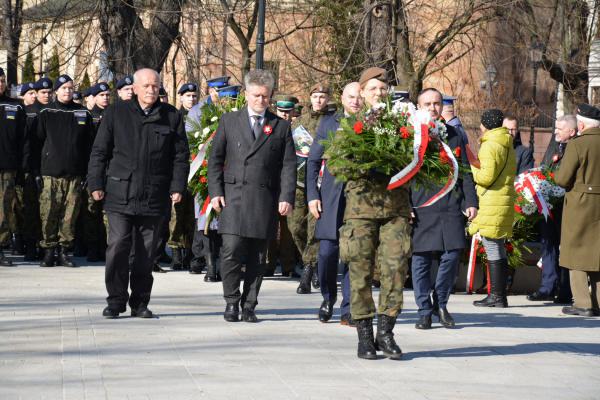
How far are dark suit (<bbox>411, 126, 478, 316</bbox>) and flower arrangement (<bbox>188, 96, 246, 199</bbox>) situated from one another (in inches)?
142

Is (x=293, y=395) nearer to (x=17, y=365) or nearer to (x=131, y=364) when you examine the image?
(x=131, y=364)

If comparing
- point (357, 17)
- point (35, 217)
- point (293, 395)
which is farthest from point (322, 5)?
point (293, 395)

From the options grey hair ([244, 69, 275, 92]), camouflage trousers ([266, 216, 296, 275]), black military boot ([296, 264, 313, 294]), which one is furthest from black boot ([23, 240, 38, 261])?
grey hair ([244, 69, 275, 92])

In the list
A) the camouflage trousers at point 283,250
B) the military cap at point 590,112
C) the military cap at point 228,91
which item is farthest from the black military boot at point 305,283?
the military cap at point 590,112

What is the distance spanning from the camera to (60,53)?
2052 cm

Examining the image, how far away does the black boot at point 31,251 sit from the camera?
15602mm

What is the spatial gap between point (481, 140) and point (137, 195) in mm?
3668

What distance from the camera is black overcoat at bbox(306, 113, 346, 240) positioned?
983 centimetres

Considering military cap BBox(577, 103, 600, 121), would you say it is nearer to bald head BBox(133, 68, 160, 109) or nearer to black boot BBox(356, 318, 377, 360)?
bald head BBox(133, 68, 160, 109)

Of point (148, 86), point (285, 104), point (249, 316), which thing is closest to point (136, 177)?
point (148, 86)

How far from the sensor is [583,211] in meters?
12.1

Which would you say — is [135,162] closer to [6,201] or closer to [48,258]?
[6,201]

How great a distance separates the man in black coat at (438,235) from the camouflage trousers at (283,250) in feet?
13.6

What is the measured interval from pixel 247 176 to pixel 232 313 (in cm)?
117
